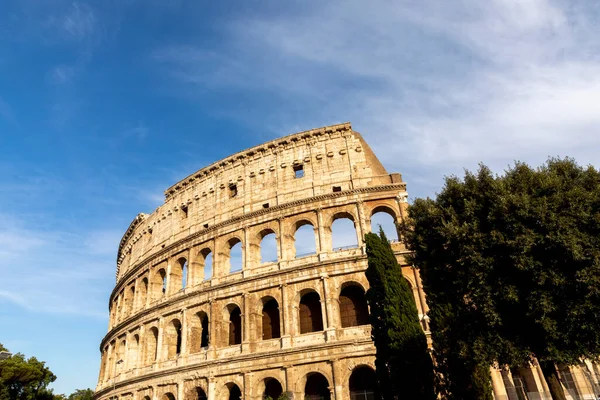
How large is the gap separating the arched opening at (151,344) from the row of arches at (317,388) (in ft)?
15.6

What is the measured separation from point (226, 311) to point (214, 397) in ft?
13.9

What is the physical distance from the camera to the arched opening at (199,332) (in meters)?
22.0

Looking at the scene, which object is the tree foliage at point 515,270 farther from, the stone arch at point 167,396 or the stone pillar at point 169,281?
the stone pillar at point 169,281

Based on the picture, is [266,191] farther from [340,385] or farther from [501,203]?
[501,203]

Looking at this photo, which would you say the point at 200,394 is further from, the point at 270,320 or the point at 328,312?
the point at 328,312

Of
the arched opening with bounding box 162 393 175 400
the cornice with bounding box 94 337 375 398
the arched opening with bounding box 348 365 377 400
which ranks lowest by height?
the arched opening with bounding box 348 365 377 400

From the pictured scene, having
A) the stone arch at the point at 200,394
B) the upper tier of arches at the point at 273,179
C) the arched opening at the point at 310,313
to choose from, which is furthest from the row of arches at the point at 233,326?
the upper tier of arches at the point at 273,179

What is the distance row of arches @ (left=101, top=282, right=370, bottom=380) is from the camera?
1984 cm

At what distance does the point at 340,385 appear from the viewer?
57.6 ft

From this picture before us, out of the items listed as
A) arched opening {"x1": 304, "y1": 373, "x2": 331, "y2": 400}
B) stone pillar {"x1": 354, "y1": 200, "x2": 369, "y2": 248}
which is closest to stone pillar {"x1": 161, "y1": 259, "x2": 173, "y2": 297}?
arched opening {"x1": 304, "y1": 373, "x2": 331, "y2": 400}

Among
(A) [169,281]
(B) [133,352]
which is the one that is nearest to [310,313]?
(A) [169,281]

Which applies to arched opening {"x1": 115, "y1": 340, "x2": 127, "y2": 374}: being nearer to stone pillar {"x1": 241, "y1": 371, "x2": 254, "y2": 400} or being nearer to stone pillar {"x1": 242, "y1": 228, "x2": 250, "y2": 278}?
stone pillar {"x1": 242, "y1": 228, "x2": 250, "y2": 278}

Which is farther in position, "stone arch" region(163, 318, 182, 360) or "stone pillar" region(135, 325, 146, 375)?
"stone pillar" region(135, 325, 146, 375)

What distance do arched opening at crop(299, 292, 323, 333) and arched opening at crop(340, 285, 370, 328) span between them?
47.5 inches
